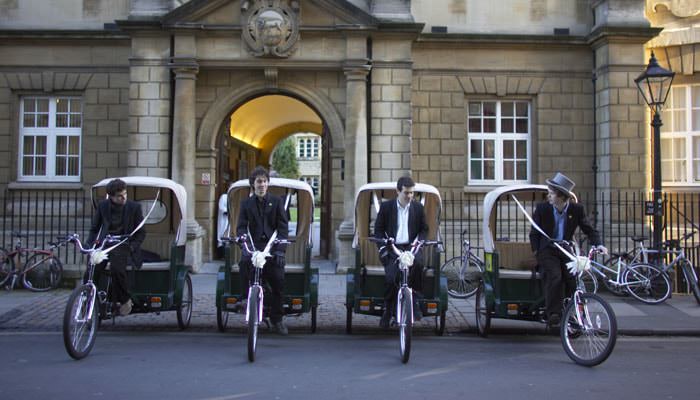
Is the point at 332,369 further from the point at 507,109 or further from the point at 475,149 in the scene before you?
the point at 507,109

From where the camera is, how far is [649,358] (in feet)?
24.3

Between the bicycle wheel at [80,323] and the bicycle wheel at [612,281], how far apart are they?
8931 mm

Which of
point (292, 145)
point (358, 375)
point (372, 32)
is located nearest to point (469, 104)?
point (372, 32)

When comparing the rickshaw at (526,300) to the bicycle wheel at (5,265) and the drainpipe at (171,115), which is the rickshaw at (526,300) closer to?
the drainpipe at (171,115)

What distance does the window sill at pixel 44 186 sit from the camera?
15438 mm

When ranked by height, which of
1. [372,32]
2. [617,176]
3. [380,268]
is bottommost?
[380,268]

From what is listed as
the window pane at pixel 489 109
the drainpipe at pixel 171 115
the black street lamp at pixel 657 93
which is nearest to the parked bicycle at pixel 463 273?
the black street lamp at pixel 657 93

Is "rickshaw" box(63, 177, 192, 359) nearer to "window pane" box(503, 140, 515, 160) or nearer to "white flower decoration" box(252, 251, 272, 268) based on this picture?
"white flower decoration" box(252, 251, 272, 268)

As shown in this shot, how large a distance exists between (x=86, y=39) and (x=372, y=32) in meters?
6.87

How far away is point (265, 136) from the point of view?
74.9 feet

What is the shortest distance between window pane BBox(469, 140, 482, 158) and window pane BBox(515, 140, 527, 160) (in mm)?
942

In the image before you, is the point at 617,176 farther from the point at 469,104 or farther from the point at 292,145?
the point at 292,145

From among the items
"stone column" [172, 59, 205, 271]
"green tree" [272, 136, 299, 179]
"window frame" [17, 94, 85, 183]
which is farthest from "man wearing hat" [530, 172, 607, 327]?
"green tree" [272, 136, 299, 179]

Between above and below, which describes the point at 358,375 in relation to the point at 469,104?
below
